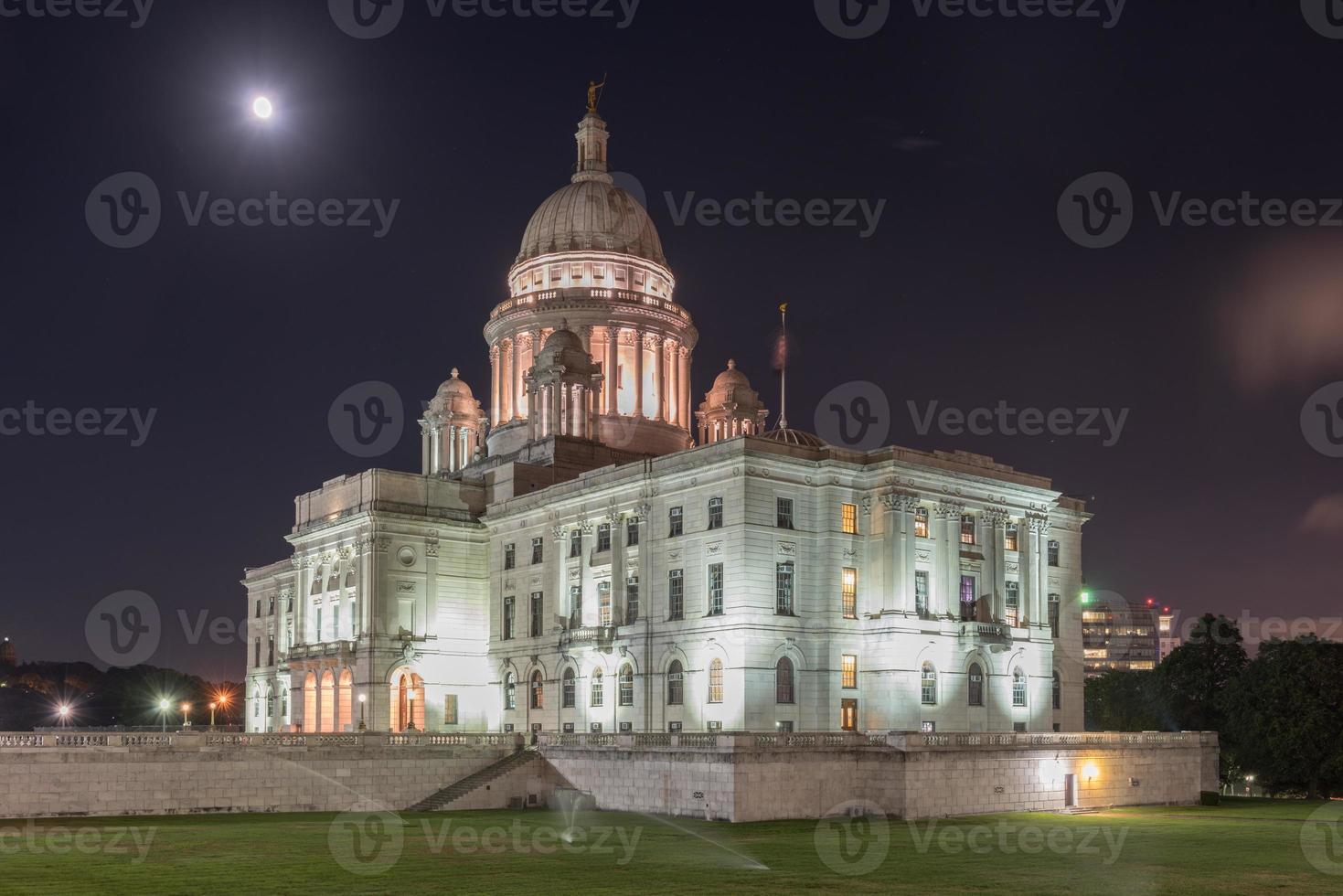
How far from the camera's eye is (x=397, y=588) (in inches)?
3617

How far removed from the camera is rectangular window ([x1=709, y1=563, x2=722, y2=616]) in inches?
2960

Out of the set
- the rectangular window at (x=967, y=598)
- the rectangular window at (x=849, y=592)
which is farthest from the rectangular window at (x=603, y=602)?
the rectangular window at (x=967, y=598)

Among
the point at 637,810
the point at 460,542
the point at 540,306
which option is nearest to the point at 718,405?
the point at 540,306

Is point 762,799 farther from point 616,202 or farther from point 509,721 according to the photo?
point 616,202

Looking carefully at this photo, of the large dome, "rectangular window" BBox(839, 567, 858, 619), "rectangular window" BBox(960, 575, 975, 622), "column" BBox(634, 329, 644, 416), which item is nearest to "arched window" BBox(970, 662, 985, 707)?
"rectangular window" BBox(960, 575, 975, 622)

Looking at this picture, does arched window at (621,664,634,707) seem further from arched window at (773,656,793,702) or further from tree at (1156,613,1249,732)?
tree at (1156,613,1249,732)

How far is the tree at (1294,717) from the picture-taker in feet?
279

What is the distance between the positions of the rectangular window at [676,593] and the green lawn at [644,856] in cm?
1789

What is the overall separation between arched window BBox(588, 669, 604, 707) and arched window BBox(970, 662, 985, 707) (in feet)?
65.2

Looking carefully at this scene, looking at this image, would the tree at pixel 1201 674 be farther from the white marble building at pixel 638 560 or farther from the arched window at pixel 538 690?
the arched window at pixel 538 690

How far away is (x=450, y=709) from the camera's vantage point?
91.6 metres

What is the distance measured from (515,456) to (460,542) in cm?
907

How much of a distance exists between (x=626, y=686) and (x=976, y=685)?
1844 centimetres

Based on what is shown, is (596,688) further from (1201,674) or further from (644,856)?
(1201,674)
